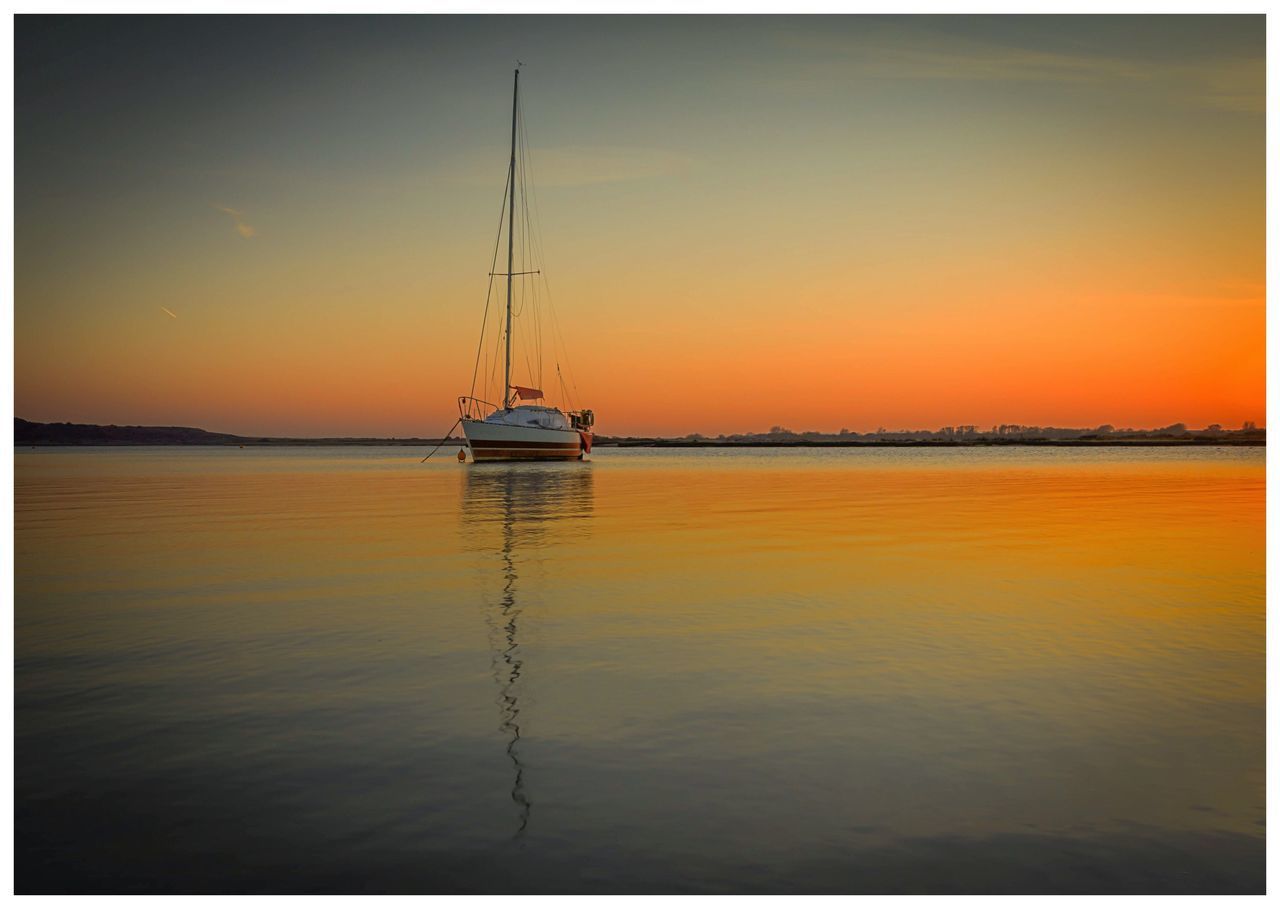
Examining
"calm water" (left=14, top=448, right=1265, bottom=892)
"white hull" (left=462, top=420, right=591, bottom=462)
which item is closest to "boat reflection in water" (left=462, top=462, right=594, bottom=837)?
"calm water" (left=14, top=448, right=1265, bottom=892)

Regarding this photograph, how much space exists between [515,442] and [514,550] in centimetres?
4945

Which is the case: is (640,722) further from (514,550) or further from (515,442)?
(515,442)

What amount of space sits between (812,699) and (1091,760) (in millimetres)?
2130

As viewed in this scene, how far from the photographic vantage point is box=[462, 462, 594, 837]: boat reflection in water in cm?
754

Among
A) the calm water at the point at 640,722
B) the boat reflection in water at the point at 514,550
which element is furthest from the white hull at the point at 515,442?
the calm water at the point at 640,722

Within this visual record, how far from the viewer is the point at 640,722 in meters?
7.21

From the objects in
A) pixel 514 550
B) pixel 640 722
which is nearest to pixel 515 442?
pixel 514 550

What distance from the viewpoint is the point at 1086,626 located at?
10.8 metres

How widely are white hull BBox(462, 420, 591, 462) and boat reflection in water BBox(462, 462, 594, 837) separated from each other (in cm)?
2219

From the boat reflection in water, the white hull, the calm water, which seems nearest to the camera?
the calm water

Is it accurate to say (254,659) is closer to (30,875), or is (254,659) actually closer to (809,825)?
(30,875)

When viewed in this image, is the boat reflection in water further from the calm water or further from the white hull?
the white hull

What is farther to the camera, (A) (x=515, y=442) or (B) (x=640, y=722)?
(A) (x=515, y=442)
